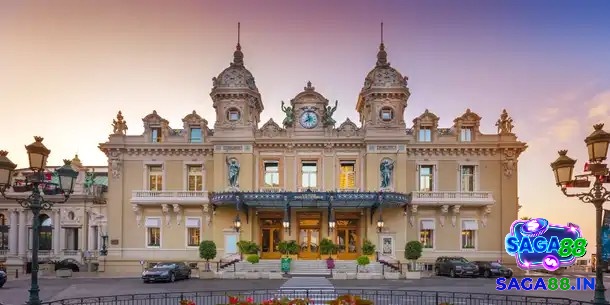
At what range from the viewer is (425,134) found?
43.1 meters

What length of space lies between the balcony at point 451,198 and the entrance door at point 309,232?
307 inches

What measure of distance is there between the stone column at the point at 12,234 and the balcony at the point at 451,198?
3829 centimetres

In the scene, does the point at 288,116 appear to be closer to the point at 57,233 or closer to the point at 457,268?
the point at 457,268

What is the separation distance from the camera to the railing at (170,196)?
138 ft

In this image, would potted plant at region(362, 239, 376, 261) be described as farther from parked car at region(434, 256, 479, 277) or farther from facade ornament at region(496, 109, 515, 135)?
facade ornament at region(496, 109, 515, 135)

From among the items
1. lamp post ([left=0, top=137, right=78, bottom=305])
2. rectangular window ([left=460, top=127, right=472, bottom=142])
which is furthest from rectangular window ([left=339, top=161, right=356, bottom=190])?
lamp post ([left=0, top=137, right=78, bottom=305])

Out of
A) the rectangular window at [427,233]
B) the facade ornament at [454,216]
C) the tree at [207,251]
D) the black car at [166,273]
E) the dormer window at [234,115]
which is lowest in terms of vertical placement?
the black car at [166,273]

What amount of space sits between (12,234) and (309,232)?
100 ft

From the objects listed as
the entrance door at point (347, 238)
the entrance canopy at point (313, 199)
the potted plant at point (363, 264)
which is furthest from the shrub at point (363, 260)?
the entrance door at point (347, 238)

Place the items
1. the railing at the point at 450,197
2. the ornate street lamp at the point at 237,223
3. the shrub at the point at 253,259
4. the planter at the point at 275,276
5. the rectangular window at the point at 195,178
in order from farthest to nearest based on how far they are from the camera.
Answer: the rectangular window at the point at 195,178, the railing at the point at 450,197, the ornate street lamp at the point at 237,223, the shrub at the point at 253,259, the planter at the point at 275,276

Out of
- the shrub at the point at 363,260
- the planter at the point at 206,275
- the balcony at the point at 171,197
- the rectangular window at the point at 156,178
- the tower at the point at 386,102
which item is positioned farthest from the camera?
the rectangular window at the point at 156,178

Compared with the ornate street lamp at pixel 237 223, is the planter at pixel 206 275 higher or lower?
lower

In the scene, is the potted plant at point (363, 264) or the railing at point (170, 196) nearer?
the potted plant at point (363, 264)

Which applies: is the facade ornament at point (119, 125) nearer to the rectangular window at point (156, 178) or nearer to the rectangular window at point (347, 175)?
the rectangular window at point (156, 178)
